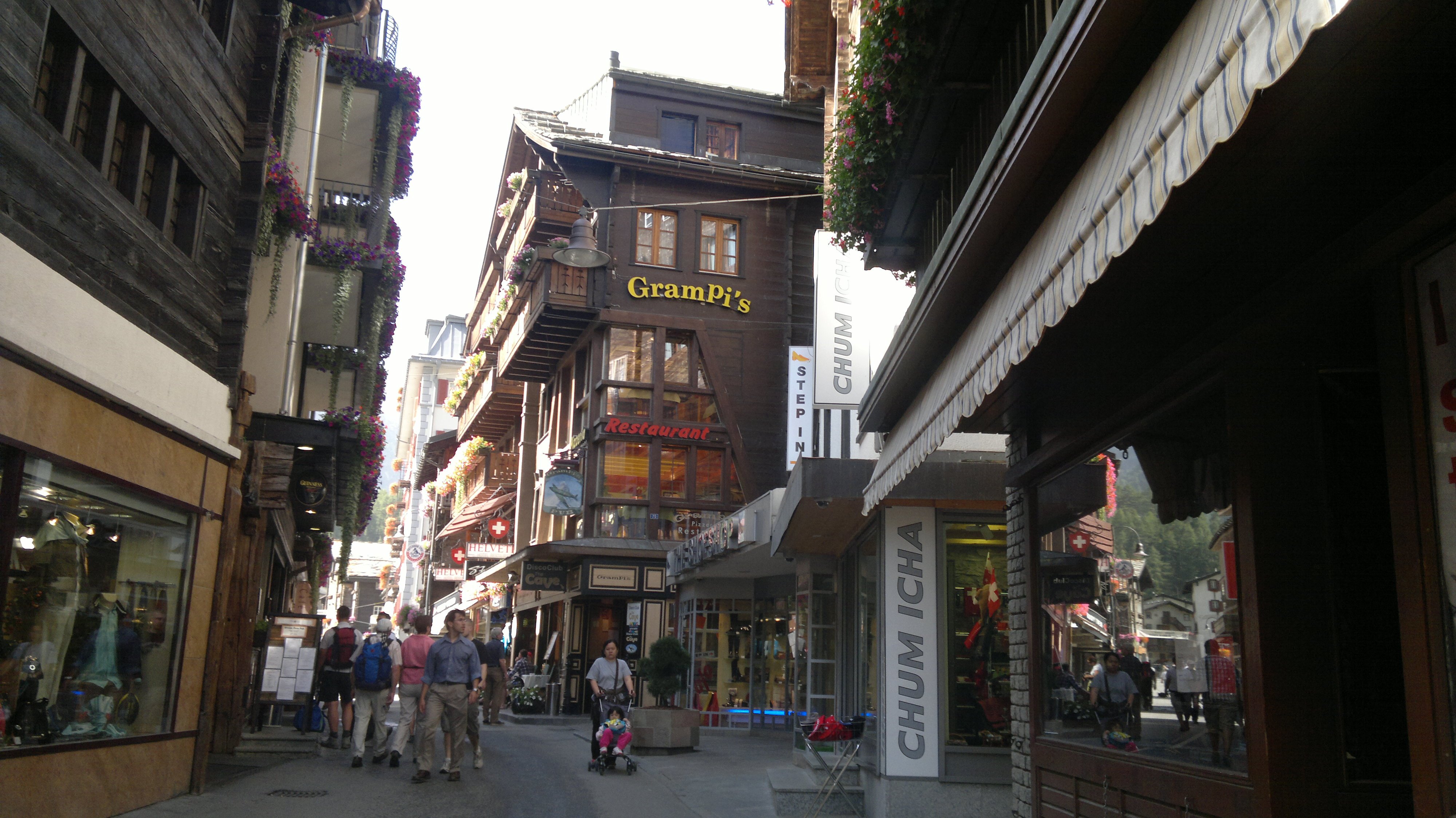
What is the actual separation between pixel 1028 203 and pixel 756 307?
88.0 ft

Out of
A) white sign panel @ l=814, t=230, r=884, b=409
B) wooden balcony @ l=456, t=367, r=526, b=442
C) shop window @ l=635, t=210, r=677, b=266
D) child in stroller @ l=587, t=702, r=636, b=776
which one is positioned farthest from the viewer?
wooden balcony @ l=456, t=367, r=526, b=442

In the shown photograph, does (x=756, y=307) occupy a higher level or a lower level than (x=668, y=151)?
lower

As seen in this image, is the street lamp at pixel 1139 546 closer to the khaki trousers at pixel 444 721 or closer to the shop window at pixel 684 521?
the khaki trousers at pixel 444 721

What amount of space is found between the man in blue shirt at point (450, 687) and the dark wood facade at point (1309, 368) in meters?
8.14

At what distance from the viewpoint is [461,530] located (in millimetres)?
48562

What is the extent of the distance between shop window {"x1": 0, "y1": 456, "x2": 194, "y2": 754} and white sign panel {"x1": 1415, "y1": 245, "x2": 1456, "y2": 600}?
795 cm

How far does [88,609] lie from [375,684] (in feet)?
16.7

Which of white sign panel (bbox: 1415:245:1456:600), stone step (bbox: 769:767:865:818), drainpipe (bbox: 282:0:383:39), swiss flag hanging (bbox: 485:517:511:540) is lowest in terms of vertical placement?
stone step (bbox: 769:767:865:818)

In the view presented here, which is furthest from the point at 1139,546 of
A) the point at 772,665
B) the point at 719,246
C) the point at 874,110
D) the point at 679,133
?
the point at 679,133

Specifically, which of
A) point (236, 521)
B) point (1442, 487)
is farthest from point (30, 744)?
point (1442, 487)

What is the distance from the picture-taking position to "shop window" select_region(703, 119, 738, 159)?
32.9 metres

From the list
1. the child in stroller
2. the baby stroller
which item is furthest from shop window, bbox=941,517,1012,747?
the baby stroller

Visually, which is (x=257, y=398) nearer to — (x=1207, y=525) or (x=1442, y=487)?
(x=1207, y=525)

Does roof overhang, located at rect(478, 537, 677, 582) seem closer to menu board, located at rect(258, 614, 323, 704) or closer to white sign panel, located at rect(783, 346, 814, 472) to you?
white sign panel, located at rect(783, 346, 814, 472)
